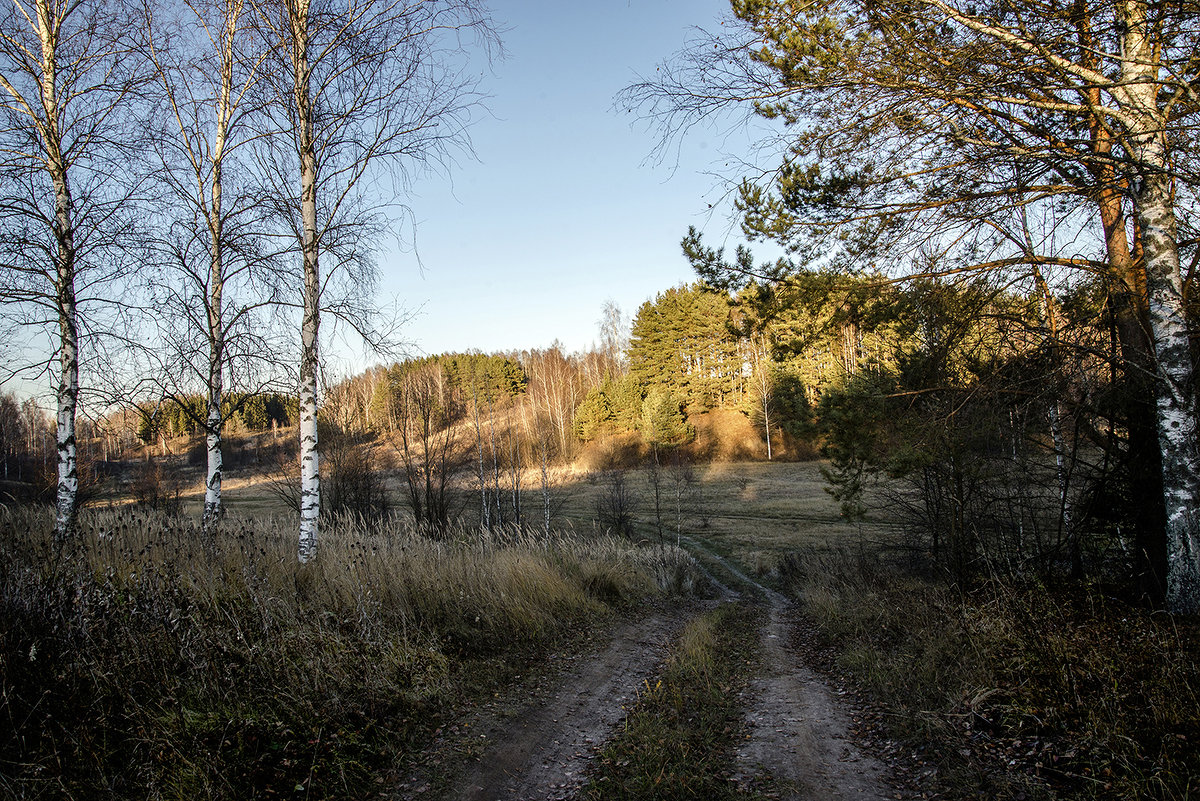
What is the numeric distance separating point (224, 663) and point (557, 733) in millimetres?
2601

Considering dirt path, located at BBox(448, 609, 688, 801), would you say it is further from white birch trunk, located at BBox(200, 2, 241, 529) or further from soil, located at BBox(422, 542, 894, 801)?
white birch trunk, located at BBox(200, 2, 241, 529)

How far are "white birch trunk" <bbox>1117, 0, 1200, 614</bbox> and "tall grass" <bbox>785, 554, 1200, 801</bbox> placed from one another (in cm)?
60

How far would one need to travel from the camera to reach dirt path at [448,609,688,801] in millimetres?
3662

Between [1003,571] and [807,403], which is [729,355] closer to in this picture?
[807,403]

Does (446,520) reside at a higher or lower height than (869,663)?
higher

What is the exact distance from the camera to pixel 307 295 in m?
7.15

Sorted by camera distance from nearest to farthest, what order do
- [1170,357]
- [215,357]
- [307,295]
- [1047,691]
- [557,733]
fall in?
[1047,691] → [557,733] → [1170,357] → [307,295] → [215,357]

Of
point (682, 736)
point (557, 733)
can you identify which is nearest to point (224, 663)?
point (557, 733)

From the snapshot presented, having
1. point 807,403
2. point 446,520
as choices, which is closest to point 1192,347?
point 446,520

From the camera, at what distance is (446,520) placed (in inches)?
550

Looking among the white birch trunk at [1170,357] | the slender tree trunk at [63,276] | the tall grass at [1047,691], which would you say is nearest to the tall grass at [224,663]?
the slender tree trunk at [63,276]

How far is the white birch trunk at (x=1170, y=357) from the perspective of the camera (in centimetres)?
488

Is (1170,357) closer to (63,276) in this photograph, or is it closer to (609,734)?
(609,734)

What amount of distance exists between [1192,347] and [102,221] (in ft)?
45.0
